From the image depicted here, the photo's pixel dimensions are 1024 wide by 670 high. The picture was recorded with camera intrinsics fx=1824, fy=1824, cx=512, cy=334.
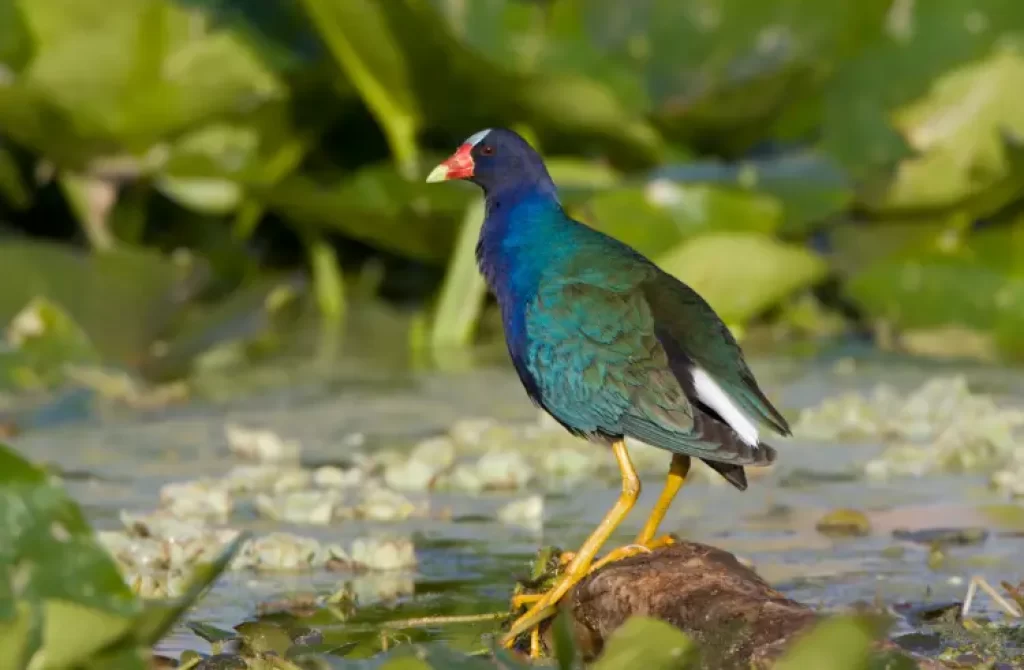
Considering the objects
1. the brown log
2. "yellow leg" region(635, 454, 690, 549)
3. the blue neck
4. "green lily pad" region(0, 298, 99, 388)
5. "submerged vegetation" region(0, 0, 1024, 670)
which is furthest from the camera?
"green lily pad" region(0, 298, 99, 388)

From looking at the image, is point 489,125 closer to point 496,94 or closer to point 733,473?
point 496,94

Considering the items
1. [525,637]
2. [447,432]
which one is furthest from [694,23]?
[525,637]

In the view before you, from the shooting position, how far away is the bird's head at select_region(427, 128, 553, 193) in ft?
11.6

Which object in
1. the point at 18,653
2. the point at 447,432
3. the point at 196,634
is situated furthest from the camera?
the point at 447,432

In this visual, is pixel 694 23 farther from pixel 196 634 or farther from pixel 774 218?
pixel 196 634

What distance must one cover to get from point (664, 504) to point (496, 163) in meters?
0.83

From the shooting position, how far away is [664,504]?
3.14 metres

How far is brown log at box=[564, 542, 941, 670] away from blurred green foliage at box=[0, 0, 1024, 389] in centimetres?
268

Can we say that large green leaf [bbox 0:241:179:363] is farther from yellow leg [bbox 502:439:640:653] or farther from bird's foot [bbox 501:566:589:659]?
bird's foot [bbox 501:566:589:659]

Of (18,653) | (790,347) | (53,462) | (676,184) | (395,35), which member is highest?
(395,35)

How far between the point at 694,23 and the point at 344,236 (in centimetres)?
166

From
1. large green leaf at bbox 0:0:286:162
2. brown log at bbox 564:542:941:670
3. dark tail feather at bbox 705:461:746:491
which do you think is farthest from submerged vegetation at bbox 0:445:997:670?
large green leaf at bbox 0:0:286:162

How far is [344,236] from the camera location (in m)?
7.28

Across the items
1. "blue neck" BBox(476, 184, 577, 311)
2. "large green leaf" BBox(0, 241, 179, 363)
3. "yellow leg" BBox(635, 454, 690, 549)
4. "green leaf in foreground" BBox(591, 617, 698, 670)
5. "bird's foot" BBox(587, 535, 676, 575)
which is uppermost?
"large green leaf" BBox(0, 241, 179, 363)
